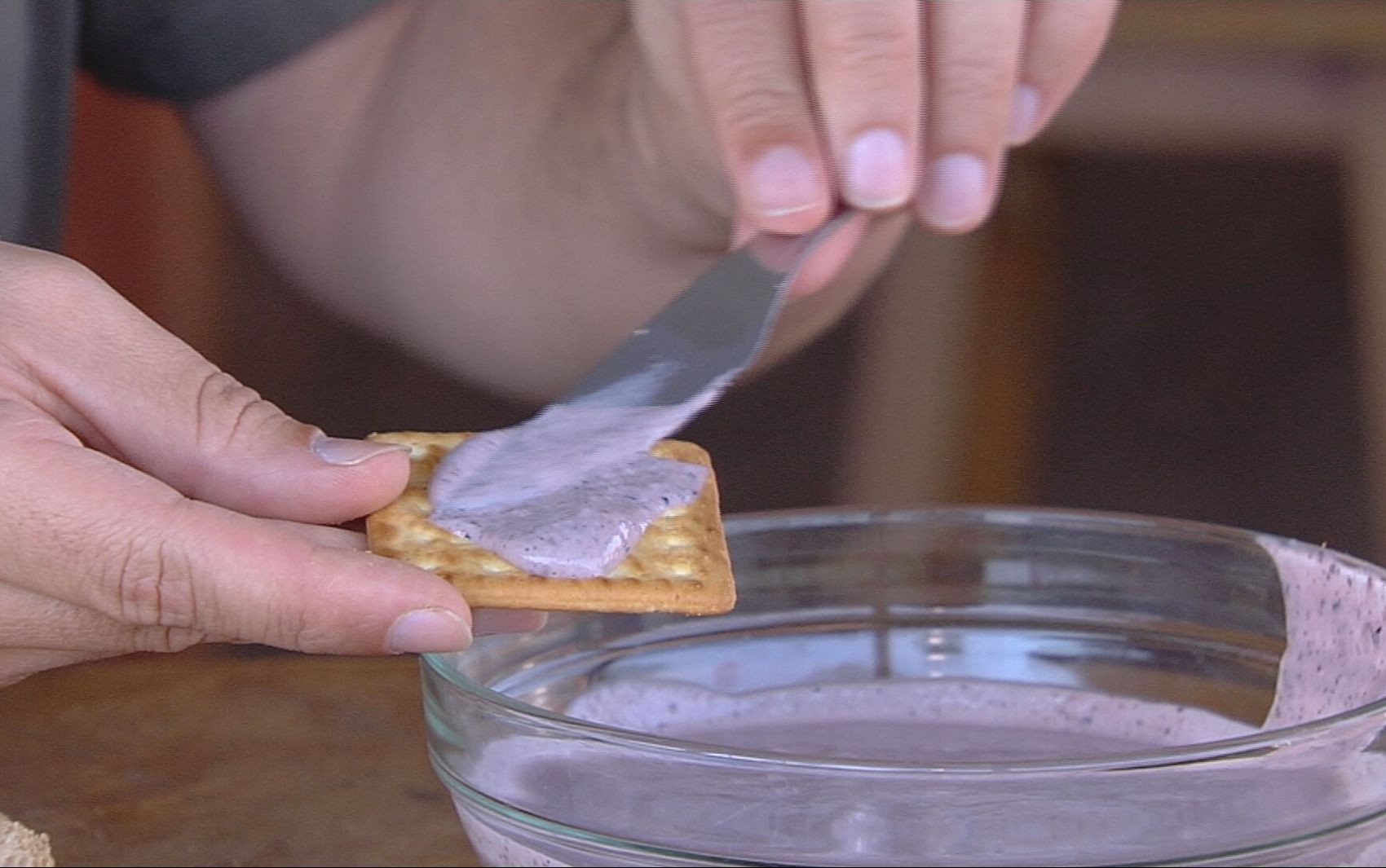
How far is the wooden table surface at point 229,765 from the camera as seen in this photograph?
0.69m

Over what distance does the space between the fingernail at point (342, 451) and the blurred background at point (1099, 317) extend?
1.32 meters

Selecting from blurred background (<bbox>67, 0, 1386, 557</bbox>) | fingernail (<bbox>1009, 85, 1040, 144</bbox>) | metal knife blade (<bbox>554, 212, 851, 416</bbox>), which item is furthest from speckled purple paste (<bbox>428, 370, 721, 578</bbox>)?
→ blurred background (<bbox>67, 0, 1386, 557</bbox>)

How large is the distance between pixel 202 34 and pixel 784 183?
1.97 ft

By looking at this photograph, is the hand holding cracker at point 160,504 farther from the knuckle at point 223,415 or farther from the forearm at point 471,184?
the forearm at point 471,184

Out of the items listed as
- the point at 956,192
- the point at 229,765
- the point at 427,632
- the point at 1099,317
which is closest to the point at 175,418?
the point at 427,632

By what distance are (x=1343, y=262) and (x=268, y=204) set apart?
287 centimetres

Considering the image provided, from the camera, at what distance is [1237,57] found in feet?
6.42

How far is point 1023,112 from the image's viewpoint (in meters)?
0.86

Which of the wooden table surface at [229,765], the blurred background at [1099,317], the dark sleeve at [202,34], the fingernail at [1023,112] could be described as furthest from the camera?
the blurred background at [1099,317]

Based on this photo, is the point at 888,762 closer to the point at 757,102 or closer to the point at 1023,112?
the point at 757,102

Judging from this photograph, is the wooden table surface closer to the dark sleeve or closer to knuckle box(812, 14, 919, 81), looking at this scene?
knuckle box(812, 14, 919, 81)

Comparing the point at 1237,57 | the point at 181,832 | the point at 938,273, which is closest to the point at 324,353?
the point at 938,273

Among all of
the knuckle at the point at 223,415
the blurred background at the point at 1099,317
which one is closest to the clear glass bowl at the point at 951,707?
the knuckle at the point at 223,415

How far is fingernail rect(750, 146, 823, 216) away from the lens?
73cm
